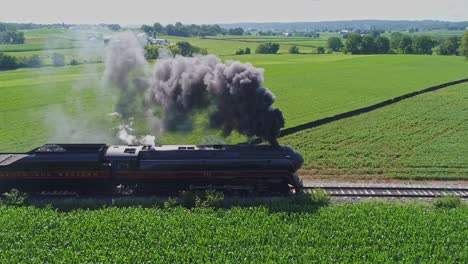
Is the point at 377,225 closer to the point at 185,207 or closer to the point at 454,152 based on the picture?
the point at 185,207

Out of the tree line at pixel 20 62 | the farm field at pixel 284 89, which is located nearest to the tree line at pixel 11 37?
the tree line at pixel 20 62

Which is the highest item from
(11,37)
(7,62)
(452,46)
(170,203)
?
(11,37)

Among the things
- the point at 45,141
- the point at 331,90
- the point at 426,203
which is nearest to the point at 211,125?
the point at 426,203

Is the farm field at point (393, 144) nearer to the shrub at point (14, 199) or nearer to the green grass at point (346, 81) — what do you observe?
the green grass at point (346, 81)

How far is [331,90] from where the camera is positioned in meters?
66.1

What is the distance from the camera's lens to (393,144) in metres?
38.3

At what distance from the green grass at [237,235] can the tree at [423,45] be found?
132 m

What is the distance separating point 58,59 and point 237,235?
6485 cm

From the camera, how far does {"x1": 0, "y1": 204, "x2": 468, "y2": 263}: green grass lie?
18.3 m

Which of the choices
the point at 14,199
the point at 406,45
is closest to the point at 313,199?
the point at 14,199

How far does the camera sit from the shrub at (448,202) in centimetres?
2380

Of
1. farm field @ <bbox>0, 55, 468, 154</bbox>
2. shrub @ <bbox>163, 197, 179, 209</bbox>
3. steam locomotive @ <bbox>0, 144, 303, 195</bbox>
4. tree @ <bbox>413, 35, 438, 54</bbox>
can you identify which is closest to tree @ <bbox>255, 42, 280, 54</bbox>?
farm field @ <bbox>0, 55, 468, 154</bbox>

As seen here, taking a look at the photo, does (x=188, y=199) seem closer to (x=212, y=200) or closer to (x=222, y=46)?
(x=212, y=200)

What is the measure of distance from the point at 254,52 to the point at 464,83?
73957 millimetres
